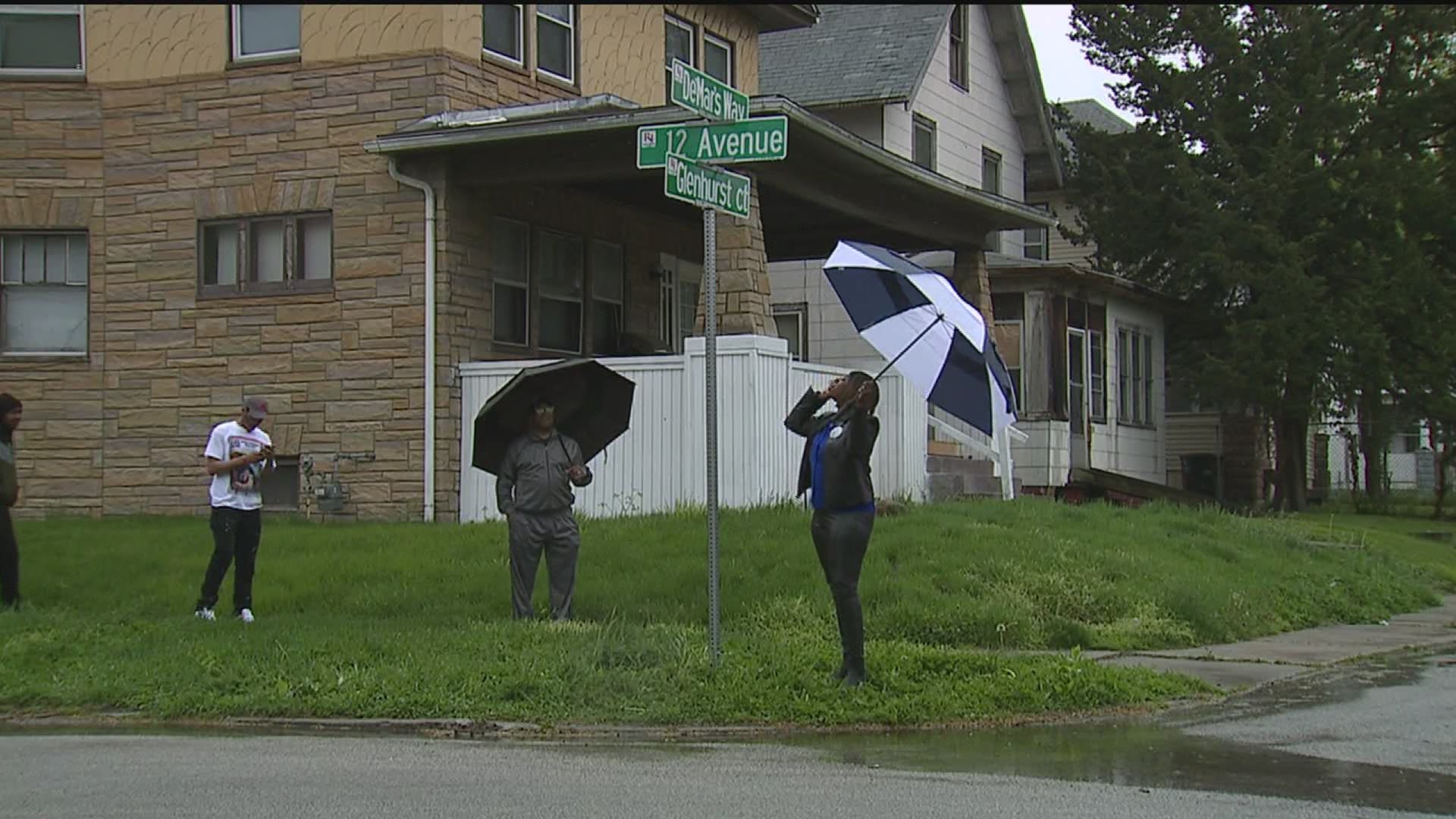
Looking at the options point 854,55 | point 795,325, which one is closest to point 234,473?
point 795,325

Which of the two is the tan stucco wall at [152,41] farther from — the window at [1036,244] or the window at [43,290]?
the window at [1036,244]

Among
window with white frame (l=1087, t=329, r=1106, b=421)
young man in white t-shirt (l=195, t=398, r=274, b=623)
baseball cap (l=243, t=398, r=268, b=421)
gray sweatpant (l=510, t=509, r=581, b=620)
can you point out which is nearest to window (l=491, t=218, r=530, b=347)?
baseball cap (l=243, t=398, r=268, b=421)

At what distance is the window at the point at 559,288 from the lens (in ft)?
66.0

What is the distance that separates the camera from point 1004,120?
105 feet

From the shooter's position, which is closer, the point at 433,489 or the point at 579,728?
the point at 579,728

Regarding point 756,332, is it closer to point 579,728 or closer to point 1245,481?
point 579,728

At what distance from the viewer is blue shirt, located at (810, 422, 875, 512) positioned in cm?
995

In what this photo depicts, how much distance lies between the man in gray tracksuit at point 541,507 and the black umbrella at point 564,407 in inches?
7.5

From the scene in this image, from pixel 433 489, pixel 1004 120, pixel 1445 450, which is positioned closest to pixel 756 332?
pixel 433 489

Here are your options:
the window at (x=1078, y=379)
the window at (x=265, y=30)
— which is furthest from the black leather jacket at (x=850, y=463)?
the window at (x=1078, y=379)

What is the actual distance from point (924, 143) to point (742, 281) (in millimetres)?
12667

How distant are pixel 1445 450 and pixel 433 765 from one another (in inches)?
1031

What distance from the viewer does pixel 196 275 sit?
18.9 meters

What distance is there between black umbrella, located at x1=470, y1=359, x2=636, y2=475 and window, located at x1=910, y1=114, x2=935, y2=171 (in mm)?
16335
